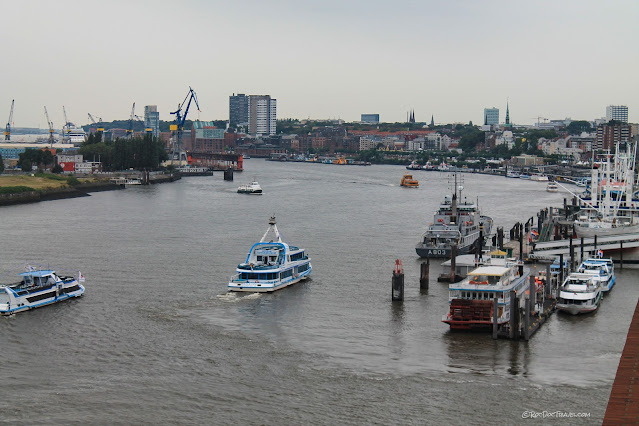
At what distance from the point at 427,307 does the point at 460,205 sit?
11.6 m

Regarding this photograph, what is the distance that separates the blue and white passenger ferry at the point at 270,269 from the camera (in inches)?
837

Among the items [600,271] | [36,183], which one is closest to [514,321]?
[600,271]

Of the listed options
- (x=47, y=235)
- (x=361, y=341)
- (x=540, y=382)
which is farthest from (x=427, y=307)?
(x=47, y=235)

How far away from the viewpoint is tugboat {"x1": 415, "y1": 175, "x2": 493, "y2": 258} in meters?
27.0

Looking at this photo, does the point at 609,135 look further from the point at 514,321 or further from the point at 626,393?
the point at 626,393

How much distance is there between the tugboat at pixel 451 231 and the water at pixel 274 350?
2.31ft

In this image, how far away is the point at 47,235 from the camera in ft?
104

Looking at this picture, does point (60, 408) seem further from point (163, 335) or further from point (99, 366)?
point (163, 335)

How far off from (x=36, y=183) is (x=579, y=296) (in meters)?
40.9

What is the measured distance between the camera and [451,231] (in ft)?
90.9

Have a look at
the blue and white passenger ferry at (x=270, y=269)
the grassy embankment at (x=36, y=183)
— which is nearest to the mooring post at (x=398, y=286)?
the blue and white passenger ferry at (x=270, y=269)

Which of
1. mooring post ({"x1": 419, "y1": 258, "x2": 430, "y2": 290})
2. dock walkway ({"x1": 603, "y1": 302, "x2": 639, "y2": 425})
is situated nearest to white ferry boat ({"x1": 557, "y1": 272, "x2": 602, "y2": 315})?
mooring post ({"x1": 419, "y1": 258, "x2": 430, "y2": 290})

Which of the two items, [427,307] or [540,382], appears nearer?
[540,382]

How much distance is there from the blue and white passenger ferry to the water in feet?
1.24
